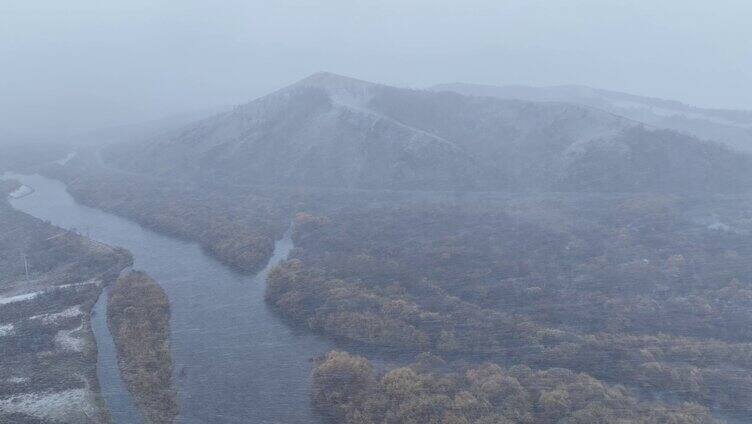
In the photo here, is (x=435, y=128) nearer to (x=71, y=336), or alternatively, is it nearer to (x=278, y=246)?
(x=278, y=246)

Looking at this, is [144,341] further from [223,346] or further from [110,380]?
[223,346]

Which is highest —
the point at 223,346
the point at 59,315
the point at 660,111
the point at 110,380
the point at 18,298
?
the point at 660,111

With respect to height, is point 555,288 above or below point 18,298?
above

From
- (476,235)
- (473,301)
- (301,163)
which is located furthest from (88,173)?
(473,301)

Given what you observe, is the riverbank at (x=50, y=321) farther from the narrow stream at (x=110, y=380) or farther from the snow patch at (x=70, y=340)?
the narrow stream at (x=110, y=380)

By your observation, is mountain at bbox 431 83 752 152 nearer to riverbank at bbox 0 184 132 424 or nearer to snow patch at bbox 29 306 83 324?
riverbank at bbox 0 184 132 424

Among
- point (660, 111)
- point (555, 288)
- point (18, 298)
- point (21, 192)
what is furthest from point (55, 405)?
point (660, 111)
